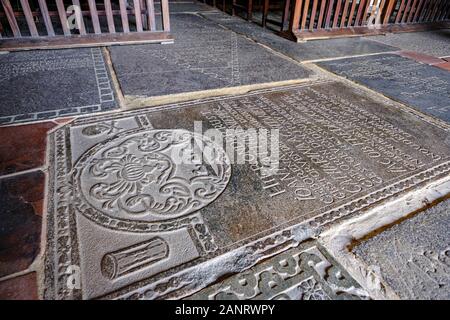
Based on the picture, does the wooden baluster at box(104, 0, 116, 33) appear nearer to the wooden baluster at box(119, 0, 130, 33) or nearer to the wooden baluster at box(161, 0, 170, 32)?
the wooden baluster at box(119, 0, 130, 33)

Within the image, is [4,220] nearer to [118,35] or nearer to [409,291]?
[409,291]

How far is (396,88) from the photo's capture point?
8.57ft

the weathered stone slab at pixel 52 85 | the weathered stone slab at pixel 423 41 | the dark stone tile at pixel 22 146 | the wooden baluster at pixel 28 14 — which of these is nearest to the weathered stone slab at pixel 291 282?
the dark stone tile at pixel 22 146

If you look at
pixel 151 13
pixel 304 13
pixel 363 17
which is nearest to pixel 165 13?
pixel 151 13

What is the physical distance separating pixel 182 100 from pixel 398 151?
1.47 meters

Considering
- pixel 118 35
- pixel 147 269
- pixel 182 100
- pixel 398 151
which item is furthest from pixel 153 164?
pixel 118 35

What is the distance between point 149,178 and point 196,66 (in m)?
1.81

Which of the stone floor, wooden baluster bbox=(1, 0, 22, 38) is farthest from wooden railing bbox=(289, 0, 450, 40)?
wooden baluster bbox=(1, 0, 22, 38)

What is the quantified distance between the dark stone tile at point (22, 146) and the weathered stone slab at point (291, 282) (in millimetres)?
1107

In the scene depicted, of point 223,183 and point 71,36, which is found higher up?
point 71,36

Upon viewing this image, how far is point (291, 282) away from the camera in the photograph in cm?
100

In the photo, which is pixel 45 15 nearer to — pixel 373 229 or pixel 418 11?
pixel 373 229

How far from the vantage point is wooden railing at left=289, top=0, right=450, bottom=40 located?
13.3 feet

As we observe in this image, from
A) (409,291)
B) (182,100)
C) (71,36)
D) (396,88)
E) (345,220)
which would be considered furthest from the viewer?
(71,36)
